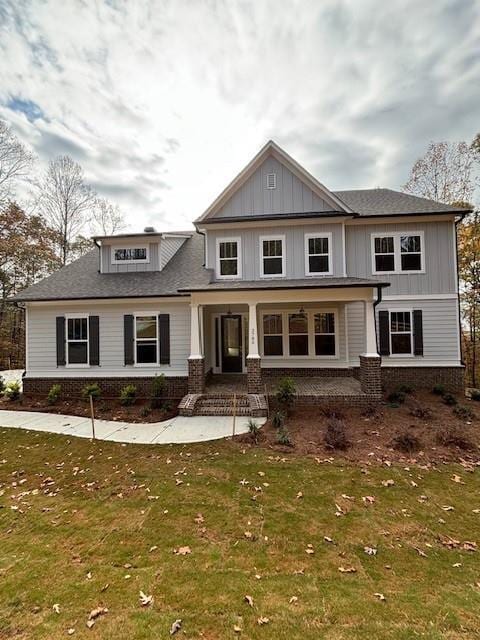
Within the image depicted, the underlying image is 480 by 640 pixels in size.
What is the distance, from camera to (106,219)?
81.3 ft

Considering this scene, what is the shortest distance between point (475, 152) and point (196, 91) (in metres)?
14.9

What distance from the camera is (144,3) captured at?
8.58 m

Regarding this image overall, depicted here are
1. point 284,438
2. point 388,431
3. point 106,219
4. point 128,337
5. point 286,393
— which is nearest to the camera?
point 284,438

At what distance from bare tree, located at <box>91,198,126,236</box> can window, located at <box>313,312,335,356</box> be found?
753 inches

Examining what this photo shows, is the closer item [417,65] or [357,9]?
[357,9]

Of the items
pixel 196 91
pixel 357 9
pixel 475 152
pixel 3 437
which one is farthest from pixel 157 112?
pixel 475 152

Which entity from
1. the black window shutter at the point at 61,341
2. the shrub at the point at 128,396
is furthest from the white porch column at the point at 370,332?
the black window shutter at the point at 61,341

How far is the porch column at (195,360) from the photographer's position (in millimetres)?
9977

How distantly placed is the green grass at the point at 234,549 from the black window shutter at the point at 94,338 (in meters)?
5.47

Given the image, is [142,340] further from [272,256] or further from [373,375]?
[373,375]

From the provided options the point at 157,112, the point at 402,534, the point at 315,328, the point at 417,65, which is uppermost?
the point at 417,65

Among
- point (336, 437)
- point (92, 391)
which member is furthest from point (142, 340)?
point (336, 437)

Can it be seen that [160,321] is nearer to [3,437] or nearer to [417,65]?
[3,437]

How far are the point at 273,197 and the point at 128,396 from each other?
8775mm
